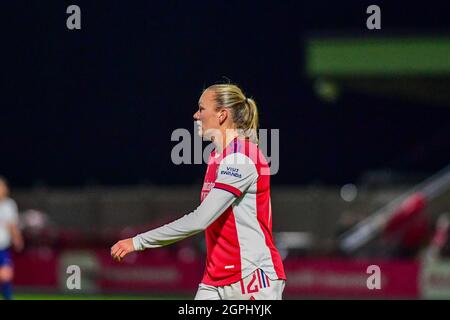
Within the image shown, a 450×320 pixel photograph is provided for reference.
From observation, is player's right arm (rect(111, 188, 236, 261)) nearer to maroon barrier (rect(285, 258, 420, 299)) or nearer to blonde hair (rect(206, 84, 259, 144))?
blonde hair (rect(206, 84, 259, 144))

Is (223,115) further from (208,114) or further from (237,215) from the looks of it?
(237,215)

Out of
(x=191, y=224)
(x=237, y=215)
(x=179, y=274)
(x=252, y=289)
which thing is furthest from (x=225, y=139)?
(x=179, y=274)

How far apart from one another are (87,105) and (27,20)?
2820 mm

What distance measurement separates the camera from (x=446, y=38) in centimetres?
2547

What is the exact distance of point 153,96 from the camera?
31.8m

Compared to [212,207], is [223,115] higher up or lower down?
higher up

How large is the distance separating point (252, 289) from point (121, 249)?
0.82 m

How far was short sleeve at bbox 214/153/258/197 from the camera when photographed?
6.56 meters

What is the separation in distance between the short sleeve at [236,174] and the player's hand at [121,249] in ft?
1.96

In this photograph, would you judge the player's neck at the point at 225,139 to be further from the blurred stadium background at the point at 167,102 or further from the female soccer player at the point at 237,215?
the blurred stadium background at the point at 167,102

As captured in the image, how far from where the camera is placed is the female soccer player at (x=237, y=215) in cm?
663

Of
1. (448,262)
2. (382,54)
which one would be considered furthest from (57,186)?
(448,262)

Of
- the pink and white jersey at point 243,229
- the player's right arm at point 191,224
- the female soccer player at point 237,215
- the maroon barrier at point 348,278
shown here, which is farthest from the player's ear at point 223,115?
the maroon barrier at point 348,278
